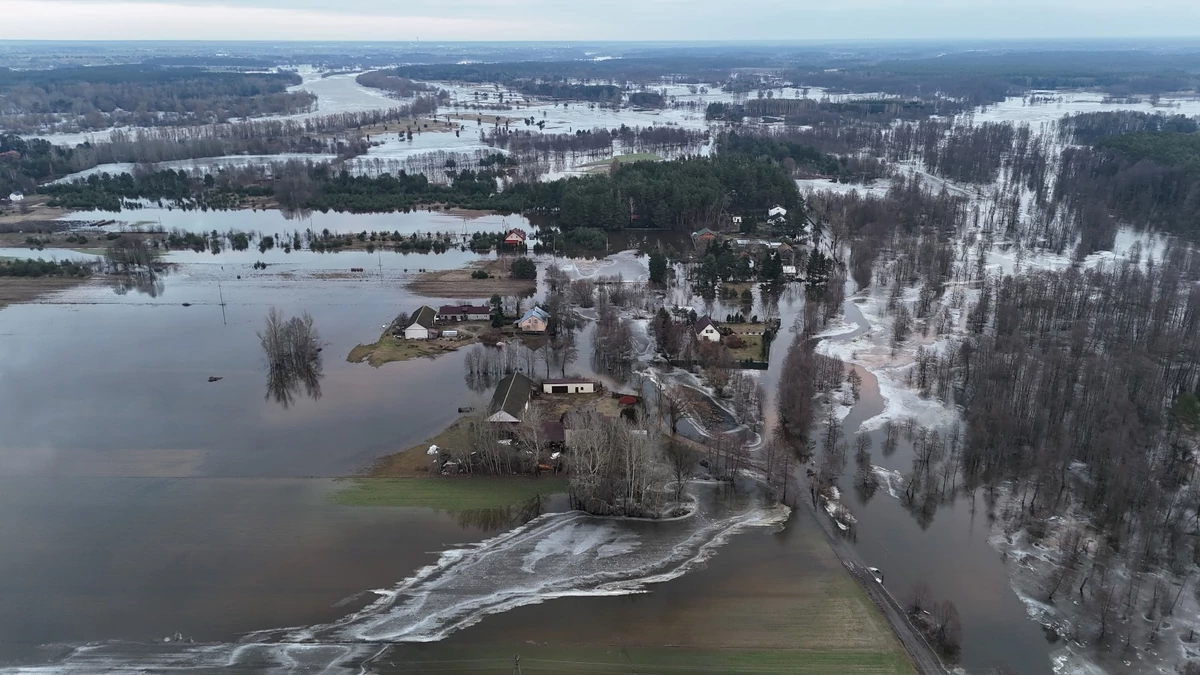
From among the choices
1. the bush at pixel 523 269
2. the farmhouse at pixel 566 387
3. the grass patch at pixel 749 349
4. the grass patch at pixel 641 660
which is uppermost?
the bush at pixel 523 269

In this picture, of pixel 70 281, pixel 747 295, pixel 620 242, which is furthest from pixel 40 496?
pixel 620 242

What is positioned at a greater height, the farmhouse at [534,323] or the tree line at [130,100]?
the tree line at [130,100]

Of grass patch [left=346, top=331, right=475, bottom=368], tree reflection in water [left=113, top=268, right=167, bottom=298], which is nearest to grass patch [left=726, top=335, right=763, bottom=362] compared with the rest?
grass patch [left=346, top=331, right=475, bottom=368]

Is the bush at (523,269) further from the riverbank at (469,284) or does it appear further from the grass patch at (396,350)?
the grass patch at (396,350)

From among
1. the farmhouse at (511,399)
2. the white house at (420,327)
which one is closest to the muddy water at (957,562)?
the farmhouse at (511,399)

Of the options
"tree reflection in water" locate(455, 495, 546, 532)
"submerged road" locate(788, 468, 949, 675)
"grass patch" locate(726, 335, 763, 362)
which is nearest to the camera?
"submerged road" locate(788, 468, 949, 675)

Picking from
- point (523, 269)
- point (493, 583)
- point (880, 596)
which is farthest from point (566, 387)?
point (523, 269)

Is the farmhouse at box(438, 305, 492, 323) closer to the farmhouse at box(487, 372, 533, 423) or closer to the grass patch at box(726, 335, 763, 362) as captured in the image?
the farmhouse at box(487, 372, 533, 423)
